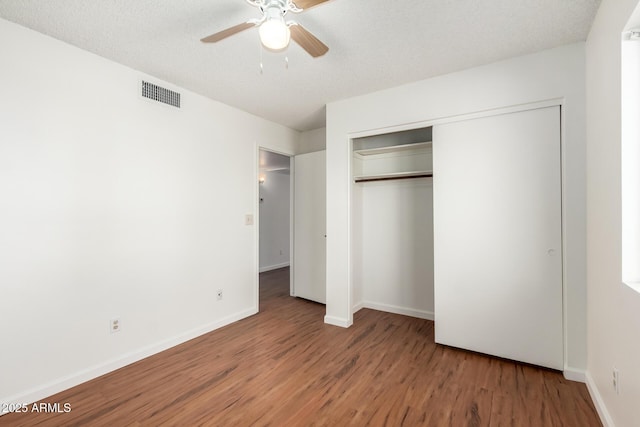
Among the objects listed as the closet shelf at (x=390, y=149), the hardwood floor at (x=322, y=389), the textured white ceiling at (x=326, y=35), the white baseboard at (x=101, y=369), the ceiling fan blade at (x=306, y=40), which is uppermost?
the textured white ceiling at (x=326, y=35)

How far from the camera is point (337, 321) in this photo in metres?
3.40

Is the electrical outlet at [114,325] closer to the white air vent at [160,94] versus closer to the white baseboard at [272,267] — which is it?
the white air vent at [160,94]

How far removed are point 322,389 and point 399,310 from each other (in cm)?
189

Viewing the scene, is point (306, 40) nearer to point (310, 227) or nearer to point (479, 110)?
point (479, 110)

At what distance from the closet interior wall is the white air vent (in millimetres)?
2057

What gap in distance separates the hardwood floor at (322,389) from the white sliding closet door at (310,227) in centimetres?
125

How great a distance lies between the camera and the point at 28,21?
1974mm

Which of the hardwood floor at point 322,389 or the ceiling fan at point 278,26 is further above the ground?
the ceiling fan at point 278,26

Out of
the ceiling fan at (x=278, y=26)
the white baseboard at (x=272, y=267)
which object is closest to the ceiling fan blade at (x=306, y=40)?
the ceiling fan at (x=278, y=26)

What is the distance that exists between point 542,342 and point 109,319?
11.7 feet

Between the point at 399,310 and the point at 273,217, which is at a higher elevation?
the point at 273,217

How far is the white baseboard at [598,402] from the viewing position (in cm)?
170

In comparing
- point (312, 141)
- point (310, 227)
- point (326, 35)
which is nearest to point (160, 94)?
point (326, 35)

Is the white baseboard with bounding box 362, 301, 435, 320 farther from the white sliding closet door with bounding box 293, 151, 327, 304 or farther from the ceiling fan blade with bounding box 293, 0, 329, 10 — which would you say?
the ceiling fan blade with bounding box 293, 0, 329, 10
